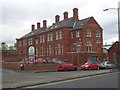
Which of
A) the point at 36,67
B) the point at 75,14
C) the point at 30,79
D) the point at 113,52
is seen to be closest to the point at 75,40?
the point at 75,14

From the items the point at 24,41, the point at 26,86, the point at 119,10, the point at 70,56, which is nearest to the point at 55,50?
the point at 70,56

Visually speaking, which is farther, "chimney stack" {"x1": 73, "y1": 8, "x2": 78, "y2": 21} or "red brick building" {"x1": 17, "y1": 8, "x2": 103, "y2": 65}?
"chimney stack" {"x1": 73, "y1": 8, "x2": 78, "y2": 21}

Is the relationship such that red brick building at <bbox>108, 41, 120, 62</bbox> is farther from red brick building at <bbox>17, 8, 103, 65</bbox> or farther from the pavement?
the pavement

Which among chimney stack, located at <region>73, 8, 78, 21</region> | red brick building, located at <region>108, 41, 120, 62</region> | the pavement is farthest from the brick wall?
red brick building, located at <region>108, 41, 120, 62</region>

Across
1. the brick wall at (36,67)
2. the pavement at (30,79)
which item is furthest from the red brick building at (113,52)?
the pavement at (30,79)

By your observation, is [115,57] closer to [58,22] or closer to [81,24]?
[81,24]

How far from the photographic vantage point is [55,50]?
297ft

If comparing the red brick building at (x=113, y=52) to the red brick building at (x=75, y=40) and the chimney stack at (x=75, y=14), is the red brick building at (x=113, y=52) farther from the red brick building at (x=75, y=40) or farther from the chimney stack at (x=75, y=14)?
the chimney stack at (x=75, y=14)

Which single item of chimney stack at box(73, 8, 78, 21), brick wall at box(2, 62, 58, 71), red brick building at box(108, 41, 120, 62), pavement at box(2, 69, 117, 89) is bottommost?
pavement at box(2, 69, 117, 89)

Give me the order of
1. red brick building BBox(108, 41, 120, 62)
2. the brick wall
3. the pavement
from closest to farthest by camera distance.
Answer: the pavement
the brick wall
red brick building BBox(108, 41, 120, 62)

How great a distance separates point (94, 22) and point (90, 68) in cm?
3000

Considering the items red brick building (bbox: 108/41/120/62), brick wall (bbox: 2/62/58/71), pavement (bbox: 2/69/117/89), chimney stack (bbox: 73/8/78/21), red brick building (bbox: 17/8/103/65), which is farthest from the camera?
red brick building (bbox: 108/41/120/62)

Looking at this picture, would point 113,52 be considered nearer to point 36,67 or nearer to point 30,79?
point 36,67

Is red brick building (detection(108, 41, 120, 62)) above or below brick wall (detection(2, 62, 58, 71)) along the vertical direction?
above
